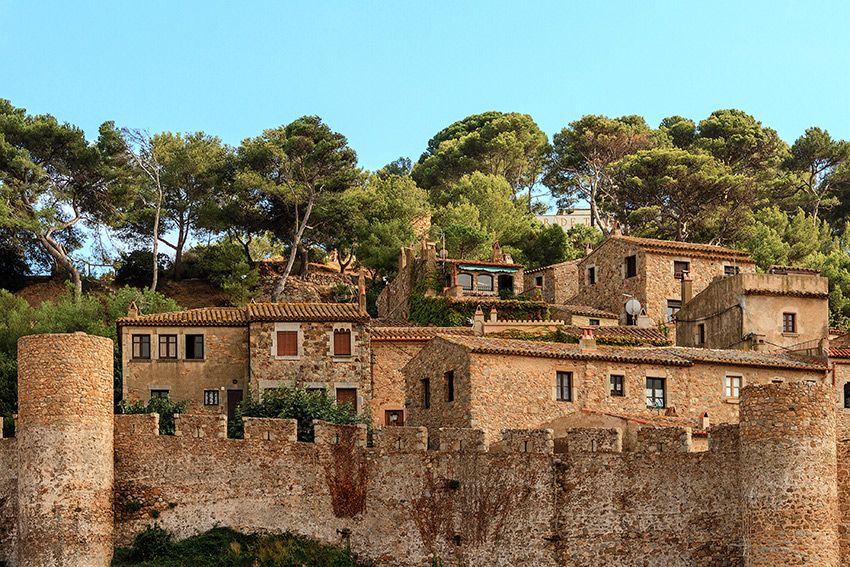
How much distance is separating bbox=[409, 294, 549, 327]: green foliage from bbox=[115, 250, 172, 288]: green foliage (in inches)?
794

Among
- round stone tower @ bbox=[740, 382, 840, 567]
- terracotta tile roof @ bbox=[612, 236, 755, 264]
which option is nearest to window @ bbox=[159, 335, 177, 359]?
round stone tower @ bbox=[740, 382, 840, 567]

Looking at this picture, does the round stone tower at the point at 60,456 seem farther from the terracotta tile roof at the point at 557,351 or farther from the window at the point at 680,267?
the window at the point at 680,267

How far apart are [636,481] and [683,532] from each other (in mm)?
1851

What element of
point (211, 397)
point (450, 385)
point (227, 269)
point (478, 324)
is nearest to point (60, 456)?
point (211, 397)

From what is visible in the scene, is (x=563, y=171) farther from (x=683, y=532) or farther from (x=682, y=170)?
(x=683, y=532)

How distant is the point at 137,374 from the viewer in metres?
57.9

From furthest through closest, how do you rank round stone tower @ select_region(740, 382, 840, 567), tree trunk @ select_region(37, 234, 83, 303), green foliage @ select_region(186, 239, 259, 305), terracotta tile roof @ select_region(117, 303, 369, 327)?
green foliage @ select_region(186, 239, 259, 305) < tree trunk @ select_region(37, 234, 83, 303) < terracotta tile roof @ select_region(117, 303, 369, 327) < round stone tower @ select_region(740, 382, 840, 567)

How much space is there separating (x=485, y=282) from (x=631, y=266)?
7.47 m


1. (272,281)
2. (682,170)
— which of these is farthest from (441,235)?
(682,170)

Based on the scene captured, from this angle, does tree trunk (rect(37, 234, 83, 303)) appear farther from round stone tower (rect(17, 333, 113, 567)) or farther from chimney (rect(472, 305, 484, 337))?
round stone tower (rect(17, 333, 113, 567))

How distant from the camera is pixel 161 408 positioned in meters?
53.8

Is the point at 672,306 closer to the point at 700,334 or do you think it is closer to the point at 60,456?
the point at 700,334

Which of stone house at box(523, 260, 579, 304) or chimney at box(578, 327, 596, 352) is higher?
stone house at box(523, 260, 579, 304)

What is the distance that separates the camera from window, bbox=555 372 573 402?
52500 mm
